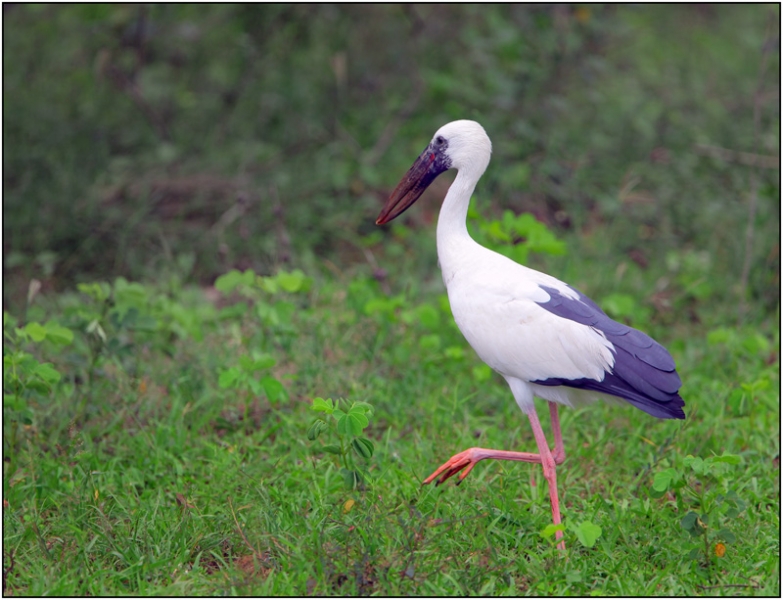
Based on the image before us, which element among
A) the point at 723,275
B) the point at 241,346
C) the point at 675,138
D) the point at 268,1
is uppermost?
the point at 268,1

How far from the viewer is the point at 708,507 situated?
3.40m

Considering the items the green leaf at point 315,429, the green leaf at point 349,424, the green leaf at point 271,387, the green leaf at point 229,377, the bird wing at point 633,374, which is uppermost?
the bird wing at point 633,374

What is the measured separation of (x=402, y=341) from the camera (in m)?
5.01

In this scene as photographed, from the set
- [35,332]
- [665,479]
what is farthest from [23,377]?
[665,479]

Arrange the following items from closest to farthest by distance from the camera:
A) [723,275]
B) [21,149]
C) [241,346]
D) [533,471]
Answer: [533,471]
[241,346]
[723,275]
[21,149]

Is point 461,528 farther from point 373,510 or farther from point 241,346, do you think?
point 241,346

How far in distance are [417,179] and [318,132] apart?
3.31 m

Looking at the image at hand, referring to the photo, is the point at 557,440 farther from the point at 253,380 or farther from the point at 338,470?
the point at 253,380

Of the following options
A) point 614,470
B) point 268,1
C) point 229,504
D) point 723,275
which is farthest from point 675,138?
point 229,504

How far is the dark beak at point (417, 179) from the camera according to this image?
3.94 meters

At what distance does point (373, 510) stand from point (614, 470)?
4.03 ft

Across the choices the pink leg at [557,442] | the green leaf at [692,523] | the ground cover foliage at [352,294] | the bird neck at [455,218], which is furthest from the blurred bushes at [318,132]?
the green leaf at [692,523]

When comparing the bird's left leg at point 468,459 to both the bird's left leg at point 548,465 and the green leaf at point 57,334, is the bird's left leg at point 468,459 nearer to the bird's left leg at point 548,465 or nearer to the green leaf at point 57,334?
the bird's left leg at point 548,465

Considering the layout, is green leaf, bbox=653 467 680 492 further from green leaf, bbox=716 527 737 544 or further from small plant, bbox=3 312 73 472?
small plant, bbox=3 312 73 472
